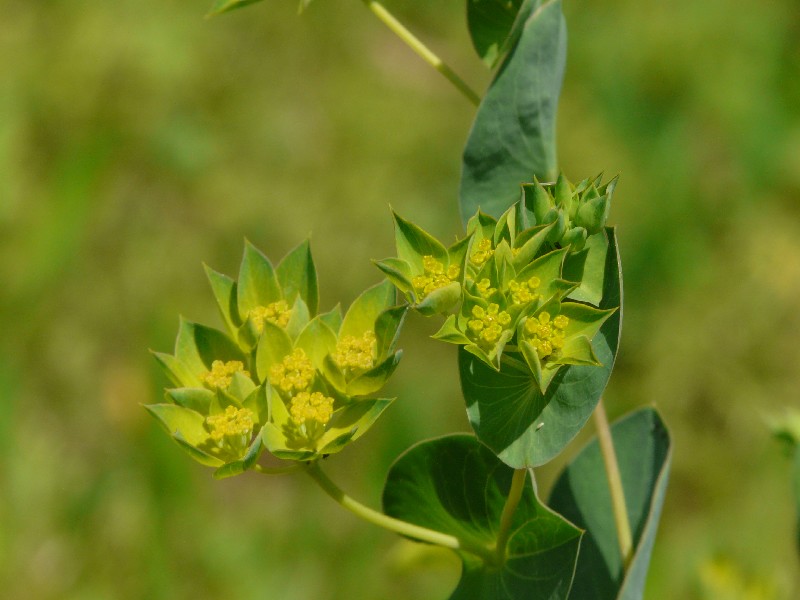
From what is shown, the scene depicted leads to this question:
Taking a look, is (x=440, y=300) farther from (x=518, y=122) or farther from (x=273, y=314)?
(x=518, y=122)

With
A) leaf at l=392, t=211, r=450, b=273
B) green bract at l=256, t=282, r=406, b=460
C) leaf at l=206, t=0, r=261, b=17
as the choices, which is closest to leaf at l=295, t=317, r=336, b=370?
green bract at l=256, t=282, r=406, b=460

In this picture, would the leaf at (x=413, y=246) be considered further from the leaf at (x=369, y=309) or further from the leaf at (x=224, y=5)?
the leaf at (x=224, y=5)

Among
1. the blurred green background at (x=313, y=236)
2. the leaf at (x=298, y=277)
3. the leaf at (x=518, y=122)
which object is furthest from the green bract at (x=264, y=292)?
the blurred green background at (x=313, y=236)

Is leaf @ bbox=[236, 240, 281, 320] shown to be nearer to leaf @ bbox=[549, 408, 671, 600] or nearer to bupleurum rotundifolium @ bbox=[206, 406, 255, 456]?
bupleurum rotundifolium @ bbox=[206, 406, 255, 456]

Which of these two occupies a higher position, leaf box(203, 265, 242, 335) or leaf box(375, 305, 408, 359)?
leaf box(375, 305, 408, 359)

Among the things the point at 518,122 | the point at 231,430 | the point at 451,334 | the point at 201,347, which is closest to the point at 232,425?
the point at 231,430

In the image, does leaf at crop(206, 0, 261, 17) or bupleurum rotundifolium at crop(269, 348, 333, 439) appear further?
leaf at crop(206, 0, 261, 17)
